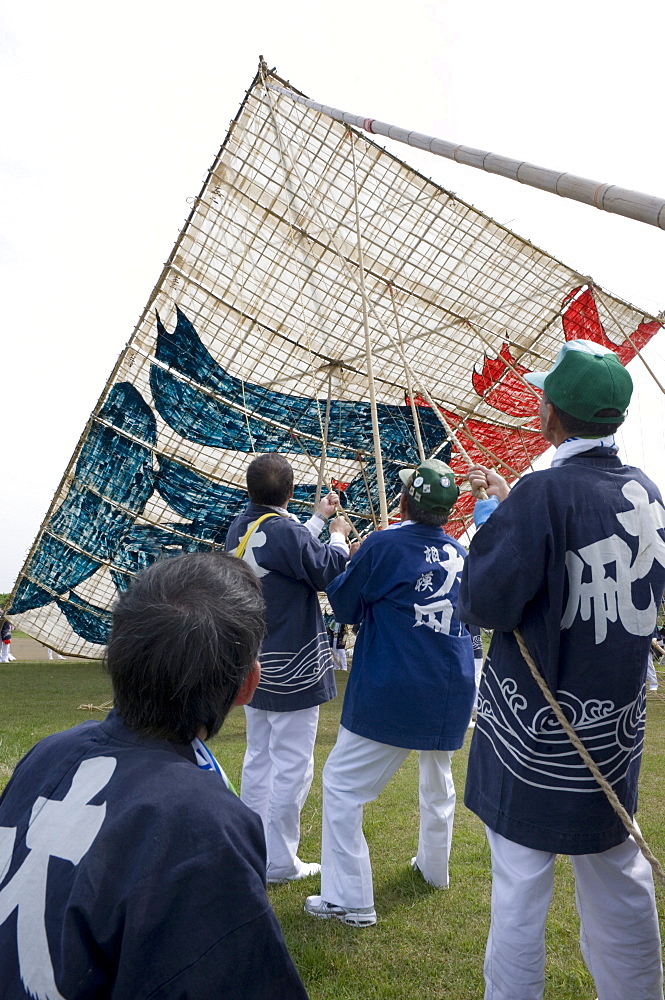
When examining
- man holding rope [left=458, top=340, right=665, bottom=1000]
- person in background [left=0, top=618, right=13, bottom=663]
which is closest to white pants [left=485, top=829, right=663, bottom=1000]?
man holding rope [left=458, top=340, right=665, bottom=1000]

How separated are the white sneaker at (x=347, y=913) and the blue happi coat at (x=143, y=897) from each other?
6.14 feet

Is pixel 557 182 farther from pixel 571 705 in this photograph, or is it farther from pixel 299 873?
pixel 299 873

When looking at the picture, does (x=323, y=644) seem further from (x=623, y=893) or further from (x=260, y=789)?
(x=623, y=893)

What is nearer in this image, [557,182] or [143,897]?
[143,897]

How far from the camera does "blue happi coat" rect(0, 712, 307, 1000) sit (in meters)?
0.81

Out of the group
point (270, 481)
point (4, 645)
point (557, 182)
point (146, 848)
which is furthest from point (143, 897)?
point (4, 645)

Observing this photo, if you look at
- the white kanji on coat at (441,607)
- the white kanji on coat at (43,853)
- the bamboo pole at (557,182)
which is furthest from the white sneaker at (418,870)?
the bamboo pole at (557,182)

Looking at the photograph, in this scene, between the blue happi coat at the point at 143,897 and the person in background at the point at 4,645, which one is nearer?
the blue happi coat at the point at 143,897

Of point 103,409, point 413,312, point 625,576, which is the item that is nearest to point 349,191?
point 413,312

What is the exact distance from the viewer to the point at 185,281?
753 centimetres

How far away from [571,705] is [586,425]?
27.3 inches

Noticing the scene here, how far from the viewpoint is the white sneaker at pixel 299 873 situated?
298 centimetres

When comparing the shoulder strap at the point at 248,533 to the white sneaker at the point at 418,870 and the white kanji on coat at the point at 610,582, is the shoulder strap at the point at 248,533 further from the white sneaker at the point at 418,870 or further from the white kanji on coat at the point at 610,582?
the white kanji on coat at the point at 610,582

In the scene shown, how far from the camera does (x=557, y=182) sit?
1.88 m
